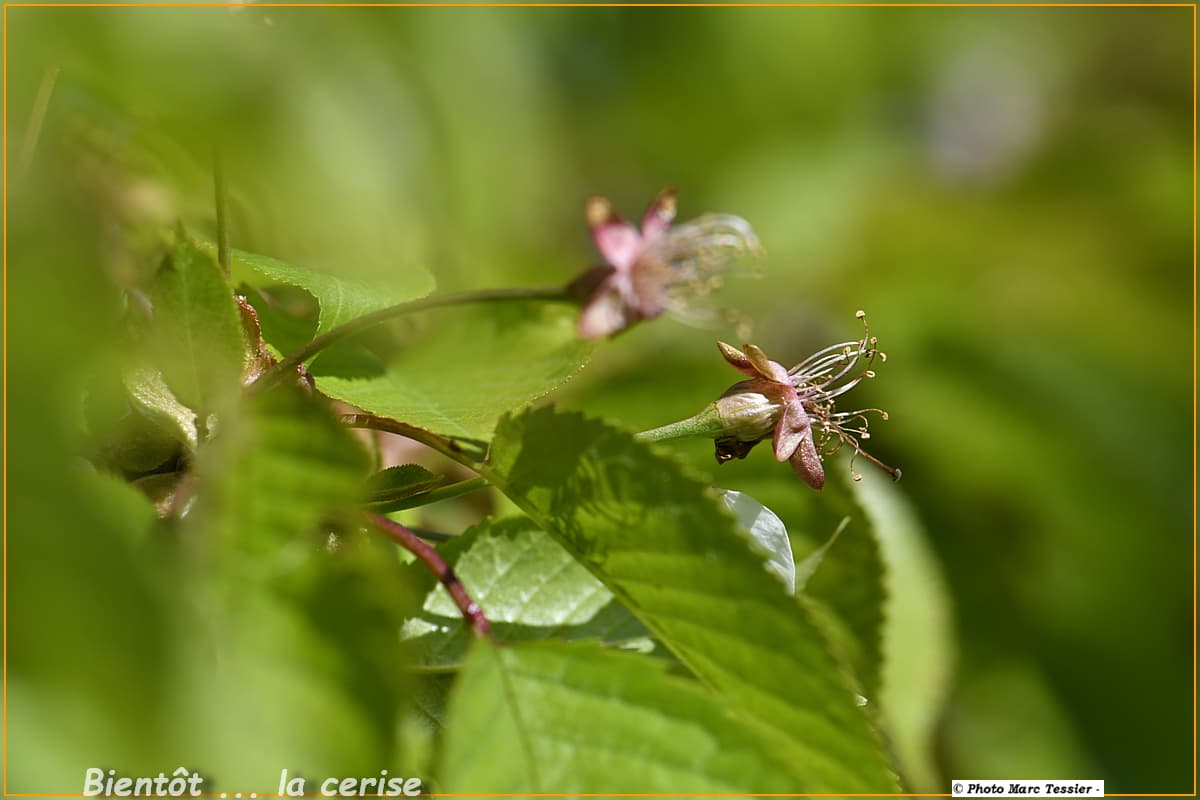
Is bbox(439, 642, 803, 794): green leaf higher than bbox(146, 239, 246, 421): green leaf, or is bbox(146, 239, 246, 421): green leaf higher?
bbox(146, 239, 246, 421): green leaf

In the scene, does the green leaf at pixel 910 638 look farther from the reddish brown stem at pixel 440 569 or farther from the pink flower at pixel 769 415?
the reddish brown stem at pixel 440 569

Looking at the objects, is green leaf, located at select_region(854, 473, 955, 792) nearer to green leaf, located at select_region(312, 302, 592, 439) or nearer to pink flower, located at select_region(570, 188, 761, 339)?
pink flower, located at select_region(570, 188, 761, 339)

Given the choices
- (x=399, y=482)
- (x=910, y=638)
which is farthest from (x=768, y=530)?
(x=910, y=638)

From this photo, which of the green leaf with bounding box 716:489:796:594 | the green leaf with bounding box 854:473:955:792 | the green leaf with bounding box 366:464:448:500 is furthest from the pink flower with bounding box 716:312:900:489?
the green leaf with bounding box 854:473:955:792

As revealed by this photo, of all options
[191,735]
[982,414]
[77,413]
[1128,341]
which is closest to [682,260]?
[77,413]

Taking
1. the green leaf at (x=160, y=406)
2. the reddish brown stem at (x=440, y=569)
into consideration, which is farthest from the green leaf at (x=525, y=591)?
the green leaf at (x=160, y=406)

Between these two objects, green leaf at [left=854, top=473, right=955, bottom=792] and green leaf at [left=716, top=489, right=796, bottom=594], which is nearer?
green leaf at [left=716, top=489, right=796, bottom=594]
